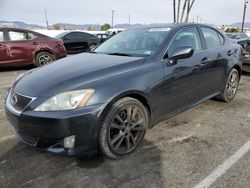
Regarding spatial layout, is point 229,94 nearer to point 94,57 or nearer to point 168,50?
point 168,50

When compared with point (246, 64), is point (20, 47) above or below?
above

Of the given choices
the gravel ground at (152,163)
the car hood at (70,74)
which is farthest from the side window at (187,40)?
the gravel ground at (152,163)

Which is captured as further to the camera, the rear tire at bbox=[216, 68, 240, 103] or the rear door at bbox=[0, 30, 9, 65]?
the rear door at bbox=[0, 30, 9, 65]

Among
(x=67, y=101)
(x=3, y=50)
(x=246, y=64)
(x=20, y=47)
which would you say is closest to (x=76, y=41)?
(x=20, y=47)

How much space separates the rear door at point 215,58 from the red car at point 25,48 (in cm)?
632

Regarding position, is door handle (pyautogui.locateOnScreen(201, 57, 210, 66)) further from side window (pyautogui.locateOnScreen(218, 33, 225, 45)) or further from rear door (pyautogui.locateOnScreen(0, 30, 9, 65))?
rear door (pyautogui.locateOnScreen(0, 30, 9, 65))

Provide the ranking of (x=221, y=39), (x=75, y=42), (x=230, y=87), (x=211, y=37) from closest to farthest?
1. (x=211, y=37)
2. (x=221, y=39)
3. (x=230, y=87)
4. (x=75, y=42)

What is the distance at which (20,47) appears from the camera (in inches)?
362

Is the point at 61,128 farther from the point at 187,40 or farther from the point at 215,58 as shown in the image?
the point at 215,58

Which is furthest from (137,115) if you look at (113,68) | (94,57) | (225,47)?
(225,47)

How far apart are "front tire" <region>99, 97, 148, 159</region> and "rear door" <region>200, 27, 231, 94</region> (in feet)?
5.23

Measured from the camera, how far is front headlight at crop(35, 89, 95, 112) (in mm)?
2756

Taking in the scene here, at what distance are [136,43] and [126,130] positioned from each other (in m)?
1.44

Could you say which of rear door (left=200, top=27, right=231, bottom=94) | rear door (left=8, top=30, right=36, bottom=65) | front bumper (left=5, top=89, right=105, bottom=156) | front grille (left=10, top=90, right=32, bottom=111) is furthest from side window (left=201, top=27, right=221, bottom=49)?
rear door (left=8, top=30, right=36, bottom=65)
